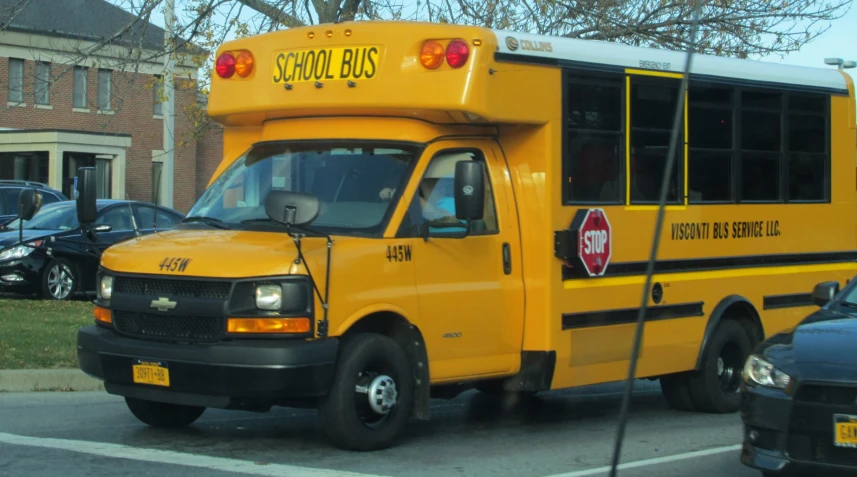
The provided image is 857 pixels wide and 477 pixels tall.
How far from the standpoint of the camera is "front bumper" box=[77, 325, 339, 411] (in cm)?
724

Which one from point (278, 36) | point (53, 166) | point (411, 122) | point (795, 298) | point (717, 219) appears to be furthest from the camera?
point (53, 166)

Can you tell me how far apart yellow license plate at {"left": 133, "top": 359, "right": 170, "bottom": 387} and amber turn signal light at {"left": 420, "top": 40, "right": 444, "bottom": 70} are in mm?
2578

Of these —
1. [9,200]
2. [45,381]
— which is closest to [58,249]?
[9,200]

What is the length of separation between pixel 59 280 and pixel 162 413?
9.89 meters

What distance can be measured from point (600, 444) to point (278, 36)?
368cm

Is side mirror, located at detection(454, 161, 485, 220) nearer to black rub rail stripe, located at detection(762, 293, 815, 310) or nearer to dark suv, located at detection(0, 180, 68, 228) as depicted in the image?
black rub rail stripe, located at detection(762, 293, 815, 310)

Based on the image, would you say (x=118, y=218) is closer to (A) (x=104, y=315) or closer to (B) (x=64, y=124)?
(A) (x=104, y=315)

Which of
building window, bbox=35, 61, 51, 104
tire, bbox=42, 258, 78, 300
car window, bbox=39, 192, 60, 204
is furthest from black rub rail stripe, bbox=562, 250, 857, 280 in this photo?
car window, bbox=39, 192, 60, 204

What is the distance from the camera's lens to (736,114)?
10438mm

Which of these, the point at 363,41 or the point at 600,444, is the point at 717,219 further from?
the point at 363,41

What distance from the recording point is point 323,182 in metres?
8.36

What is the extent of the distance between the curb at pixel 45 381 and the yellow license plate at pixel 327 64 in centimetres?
365

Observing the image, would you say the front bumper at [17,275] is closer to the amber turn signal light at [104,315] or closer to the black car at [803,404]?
the amber turn signal light at [104,315]

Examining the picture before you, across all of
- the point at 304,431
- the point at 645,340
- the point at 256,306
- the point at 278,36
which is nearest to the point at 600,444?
the point at 645,340
